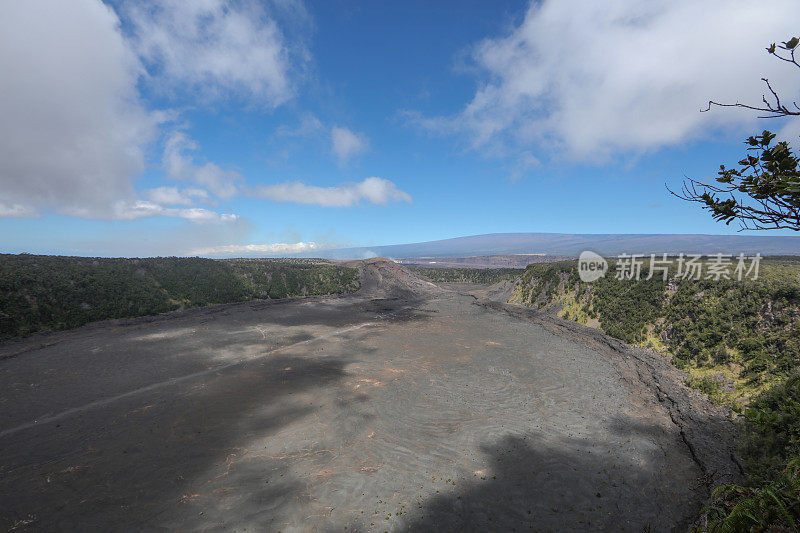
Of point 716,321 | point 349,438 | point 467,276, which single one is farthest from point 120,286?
point 467,276

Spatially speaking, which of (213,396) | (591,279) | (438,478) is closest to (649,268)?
(591,279)

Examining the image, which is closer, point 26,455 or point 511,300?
point 26,455

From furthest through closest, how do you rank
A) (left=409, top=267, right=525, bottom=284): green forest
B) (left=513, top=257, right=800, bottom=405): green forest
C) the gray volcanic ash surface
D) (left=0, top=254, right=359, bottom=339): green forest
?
(left=409, top=267, right=525, bottom=284): green forest → (left=0, top=254, right=359, bottom=339): green forest → (left=513, top=257, right=800, bottom=405): green forest → the gray volcanic ash surface

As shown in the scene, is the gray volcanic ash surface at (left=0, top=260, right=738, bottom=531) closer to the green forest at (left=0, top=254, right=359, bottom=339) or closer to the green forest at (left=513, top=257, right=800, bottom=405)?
the green forest at (left=513, top=257, right=800, bottom=405)

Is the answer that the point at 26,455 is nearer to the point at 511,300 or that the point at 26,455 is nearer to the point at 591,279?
the point at 591,279

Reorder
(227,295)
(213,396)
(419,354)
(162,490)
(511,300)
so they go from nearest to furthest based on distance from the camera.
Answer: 1. (162,490)
2. (213,396)
3. (419,354)
4. (227,295)
5. (511,300)

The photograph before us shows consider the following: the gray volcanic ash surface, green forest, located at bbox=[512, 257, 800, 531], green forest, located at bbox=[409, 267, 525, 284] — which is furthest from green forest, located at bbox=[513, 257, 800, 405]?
green forest, located at bbox=[409, 267, 525, 284]

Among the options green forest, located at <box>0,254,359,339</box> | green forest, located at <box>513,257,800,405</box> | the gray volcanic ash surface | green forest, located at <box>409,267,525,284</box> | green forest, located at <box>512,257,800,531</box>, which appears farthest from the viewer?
green forest, located at <box>409,267,525,284</box>

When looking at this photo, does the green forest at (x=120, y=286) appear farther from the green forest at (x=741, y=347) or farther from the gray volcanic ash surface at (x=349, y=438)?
the green forest at (x=741, y=347)
